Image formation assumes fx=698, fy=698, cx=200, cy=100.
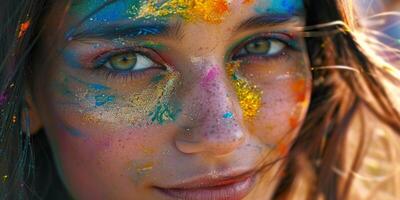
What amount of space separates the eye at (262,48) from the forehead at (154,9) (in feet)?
0.38

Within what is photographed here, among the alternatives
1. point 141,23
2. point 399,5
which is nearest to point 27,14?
point 141,23

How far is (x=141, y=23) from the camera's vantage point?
125cm

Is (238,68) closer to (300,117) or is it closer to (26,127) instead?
(300,117)

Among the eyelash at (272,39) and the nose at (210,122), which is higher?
the eyelash at (272,39)

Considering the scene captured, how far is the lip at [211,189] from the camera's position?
1.33 meters

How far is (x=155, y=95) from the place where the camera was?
1.30 m

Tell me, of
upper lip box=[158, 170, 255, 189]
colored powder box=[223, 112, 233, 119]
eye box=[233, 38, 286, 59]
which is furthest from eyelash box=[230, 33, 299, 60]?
upper lip box=[158, 170, 255, 189]

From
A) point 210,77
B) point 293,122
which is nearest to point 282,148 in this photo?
point 293,122

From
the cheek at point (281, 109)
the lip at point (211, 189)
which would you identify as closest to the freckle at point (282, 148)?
the cheek at point (281, 109)

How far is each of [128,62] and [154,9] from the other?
12 cm

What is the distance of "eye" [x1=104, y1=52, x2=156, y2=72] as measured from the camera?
50.8 inches

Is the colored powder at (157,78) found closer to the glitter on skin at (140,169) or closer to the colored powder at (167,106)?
the colored powder at (167,106)

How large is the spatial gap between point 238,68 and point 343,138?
61 cm

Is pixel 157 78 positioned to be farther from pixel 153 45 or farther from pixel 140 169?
pixel 140 169
